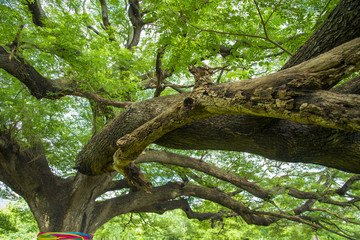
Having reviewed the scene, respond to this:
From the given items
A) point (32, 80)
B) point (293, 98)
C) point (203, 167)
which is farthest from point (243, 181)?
point (32, 80)

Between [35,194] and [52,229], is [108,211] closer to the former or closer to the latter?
[52,229]

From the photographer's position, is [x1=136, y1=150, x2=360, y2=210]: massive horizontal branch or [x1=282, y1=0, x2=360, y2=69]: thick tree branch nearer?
[x1=282, y1=0, x2=360, y2=69]: thick tree branch

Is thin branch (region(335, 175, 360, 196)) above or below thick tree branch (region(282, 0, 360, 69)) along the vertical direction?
below

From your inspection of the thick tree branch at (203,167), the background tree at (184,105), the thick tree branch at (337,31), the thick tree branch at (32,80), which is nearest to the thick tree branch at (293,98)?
the background tree at (184,105)

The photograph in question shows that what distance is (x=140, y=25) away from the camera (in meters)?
7.26

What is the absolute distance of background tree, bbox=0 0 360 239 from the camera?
1754mm

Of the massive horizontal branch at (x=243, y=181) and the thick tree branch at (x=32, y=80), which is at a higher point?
the thick tree branch at (x=32, y=80)

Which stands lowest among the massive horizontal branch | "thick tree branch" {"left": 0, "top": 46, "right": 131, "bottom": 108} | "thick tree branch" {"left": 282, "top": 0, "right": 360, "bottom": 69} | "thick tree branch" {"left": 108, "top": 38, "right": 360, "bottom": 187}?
"thick tree branch" {"left": 108, "top": 38, "right": 360, "bottom": 187}

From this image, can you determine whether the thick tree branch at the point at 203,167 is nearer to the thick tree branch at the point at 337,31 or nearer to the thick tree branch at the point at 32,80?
the thick tree branch at the point at 32,80

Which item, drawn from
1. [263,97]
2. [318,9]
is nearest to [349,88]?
[263,97]

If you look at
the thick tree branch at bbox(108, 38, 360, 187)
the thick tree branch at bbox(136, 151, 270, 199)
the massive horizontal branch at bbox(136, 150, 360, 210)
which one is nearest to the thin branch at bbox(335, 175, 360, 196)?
the massive horizontal branch at bbox(136, 150, 360, 210)

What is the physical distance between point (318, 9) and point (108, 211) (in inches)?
216

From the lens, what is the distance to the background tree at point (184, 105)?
1754 millimetres

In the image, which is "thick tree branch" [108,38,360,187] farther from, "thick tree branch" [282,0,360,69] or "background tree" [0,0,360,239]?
"thick tree branch" [282,0,360,69]
